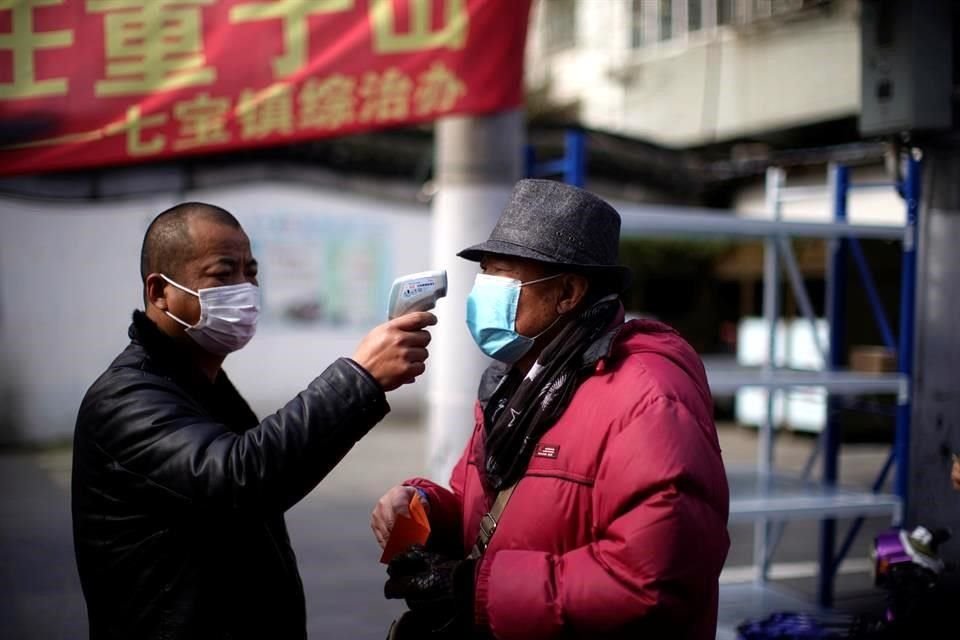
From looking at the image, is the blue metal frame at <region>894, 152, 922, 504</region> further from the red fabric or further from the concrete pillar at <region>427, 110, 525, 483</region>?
the red fabric

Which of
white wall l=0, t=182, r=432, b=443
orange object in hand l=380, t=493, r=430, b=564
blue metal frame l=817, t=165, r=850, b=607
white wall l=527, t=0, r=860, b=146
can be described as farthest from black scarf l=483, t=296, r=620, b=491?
white wall l=527, t=0, r=860, b=146

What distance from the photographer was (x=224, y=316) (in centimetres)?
226

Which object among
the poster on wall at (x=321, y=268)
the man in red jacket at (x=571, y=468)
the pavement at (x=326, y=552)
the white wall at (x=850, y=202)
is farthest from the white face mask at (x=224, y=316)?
the white wall at (x=850, y=202)

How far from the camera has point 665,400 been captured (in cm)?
189

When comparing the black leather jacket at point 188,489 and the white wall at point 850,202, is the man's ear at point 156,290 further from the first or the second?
the white wall at point 850,202

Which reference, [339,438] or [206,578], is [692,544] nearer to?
[339,438]

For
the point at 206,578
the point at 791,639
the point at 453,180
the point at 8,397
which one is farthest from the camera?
the point at 8,397

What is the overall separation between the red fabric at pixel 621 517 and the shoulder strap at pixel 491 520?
45 millimetres

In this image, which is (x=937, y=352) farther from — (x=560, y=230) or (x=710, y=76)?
(x=710, y=76)

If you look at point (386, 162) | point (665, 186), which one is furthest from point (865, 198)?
point (386, 162)

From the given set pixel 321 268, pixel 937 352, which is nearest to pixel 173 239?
pixel 937 352

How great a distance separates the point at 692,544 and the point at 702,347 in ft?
45.4

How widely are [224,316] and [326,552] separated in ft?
16.0

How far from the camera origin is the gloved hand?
203 cm
